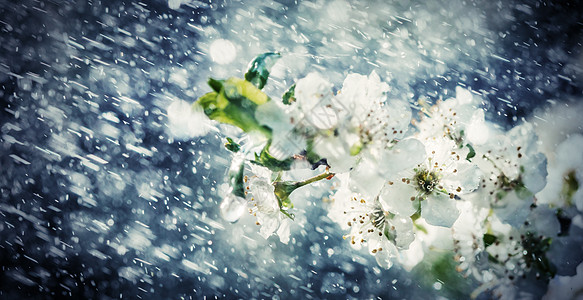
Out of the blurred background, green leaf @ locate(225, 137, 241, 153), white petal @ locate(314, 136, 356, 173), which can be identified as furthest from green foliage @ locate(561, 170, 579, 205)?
the blurred background

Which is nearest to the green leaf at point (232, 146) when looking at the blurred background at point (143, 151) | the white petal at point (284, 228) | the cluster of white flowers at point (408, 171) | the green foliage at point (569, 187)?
the cluster of white flowers at point (408, 171)

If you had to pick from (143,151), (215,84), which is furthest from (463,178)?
(143,151)

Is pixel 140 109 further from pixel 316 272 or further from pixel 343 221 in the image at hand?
pixel 343 221

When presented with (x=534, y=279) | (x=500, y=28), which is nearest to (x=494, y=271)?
(x=534, y=279)

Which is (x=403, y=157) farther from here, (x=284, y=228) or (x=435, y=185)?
(x=284, y=228)

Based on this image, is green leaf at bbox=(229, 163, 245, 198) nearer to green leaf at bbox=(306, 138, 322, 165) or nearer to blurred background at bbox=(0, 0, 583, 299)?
green leaf at bbox=(306, 138, 322, 165)

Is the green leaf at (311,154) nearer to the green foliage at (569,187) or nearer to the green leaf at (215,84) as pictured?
the green leaf at (215,84)

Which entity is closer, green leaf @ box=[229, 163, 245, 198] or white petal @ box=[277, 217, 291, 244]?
green leaf @ box=[229, 163, 245, 198]
